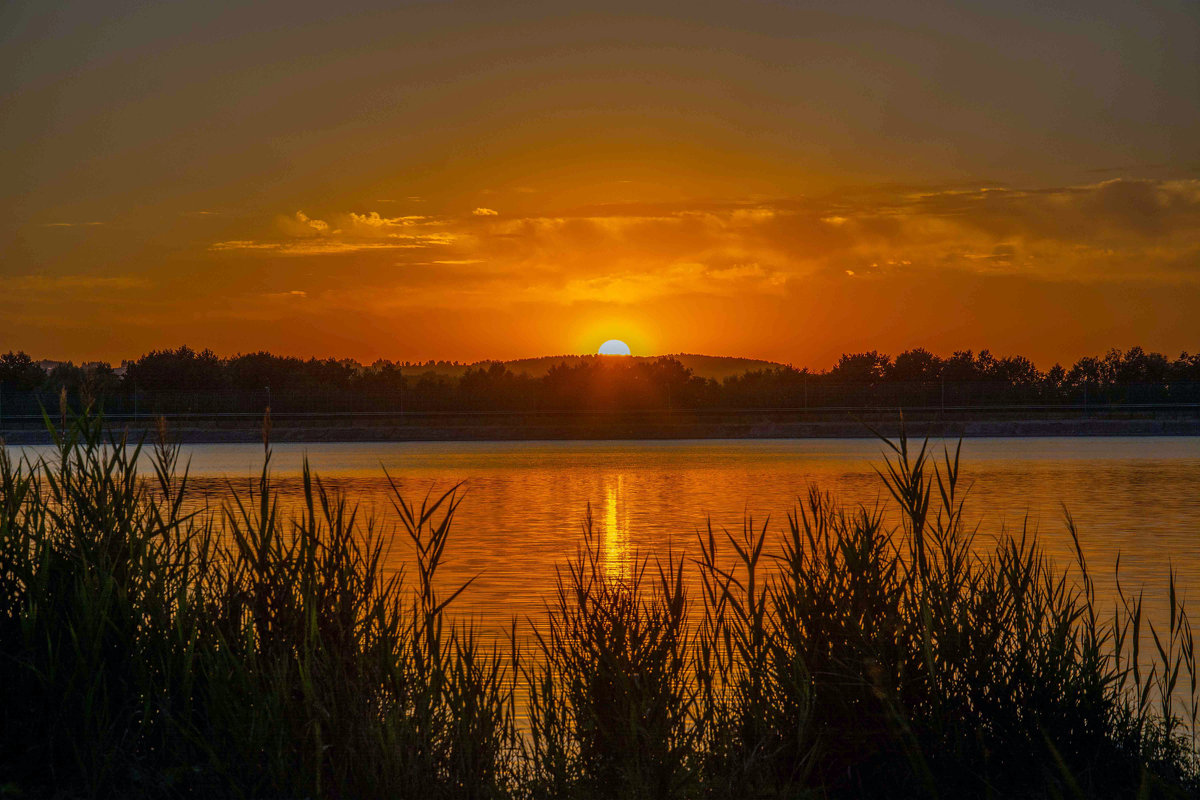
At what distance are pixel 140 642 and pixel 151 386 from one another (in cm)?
6737

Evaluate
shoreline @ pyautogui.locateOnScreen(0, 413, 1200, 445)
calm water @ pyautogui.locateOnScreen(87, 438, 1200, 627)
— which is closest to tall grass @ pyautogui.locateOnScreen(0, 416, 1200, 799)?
calm water @ pyautogui.locateOnScreen(87, 438, 1200, 627)

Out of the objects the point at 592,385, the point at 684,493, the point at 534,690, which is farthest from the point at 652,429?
the point at 534,690

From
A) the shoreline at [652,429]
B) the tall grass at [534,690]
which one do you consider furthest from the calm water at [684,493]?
the shoreline at [652,429]

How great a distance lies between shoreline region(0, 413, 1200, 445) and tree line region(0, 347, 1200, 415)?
1828 millimetres

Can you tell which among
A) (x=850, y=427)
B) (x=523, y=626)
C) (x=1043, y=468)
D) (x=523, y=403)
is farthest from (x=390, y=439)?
(x=523, y=626)

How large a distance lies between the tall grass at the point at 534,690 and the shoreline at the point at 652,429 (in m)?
39.0

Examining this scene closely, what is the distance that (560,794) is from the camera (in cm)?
395

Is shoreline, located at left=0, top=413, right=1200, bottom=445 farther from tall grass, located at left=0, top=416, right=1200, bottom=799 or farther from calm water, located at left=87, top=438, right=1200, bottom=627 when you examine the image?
tall grass, located at left=0, top=416, right=1200, bottom=799

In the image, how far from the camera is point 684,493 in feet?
61.5

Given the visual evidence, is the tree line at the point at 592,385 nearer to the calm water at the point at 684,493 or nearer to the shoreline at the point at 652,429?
the shoreline at the point at 652,429

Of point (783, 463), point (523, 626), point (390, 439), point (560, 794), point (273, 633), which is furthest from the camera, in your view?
point (390, 439)

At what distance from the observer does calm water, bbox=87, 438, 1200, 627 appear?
1097cm

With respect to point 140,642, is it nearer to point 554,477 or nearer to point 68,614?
point 68,614

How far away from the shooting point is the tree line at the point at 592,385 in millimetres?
50875
